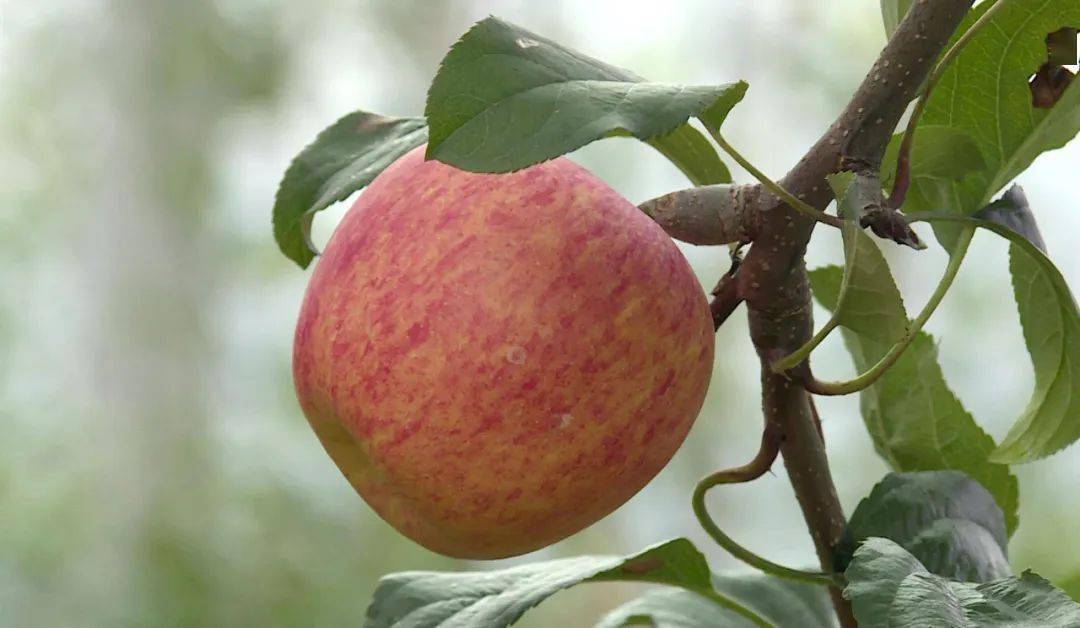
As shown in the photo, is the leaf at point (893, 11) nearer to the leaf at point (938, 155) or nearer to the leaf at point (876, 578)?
the leaf at point (938, 155)

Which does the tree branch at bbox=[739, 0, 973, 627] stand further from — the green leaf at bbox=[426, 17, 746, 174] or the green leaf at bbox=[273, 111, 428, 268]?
the green leaf at bbox=[273, 111, 428, 268]

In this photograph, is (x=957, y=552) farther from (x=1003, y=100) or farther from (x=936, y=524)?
(x=1003, y=100)

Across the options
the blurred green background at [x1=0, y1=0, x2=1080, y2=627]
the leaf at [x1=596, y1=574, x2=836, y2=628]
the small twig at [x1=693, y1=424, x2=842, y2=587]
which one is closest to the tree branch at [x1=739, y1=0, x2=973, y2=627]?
the small twig at [x1=693, y1=424, x2=842, y2=587]

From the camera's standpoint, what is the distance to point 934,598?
33 cm

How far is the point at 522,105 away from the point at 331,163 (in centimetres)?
18

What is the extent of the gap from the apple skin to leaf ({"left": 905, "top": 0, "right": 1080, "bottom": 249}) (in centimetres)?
14

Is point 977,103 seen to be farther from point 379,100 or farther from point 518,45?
point 379,100

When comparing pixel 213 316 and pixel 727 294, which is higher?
pixel 727 294

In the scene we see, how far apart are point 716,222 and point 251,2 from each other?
7.38 feet

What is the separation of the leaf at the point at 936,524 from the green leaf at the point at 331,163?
9.6 inches

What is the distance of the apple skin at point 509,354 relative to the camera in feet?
1.19

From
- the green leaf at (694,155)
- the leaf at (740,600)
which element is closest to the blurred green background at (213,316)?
the leaf at (740,600)

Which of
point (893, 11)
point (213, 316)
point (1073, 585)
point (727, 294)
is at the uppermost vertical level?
point (893, 11)

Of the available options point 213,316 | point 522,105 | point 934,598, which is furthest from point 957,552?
point 213,316
